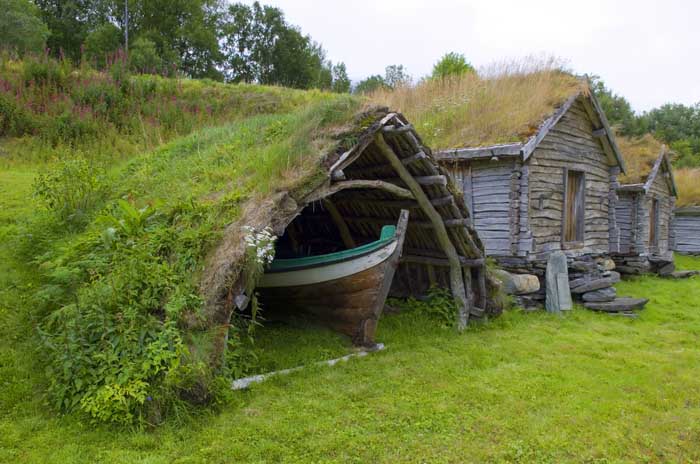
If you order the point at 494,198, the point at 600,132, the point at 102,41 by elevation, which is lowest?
the point at 494,198

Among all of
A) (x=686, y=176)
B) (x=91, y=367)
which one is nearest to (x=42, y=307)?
(x=91, y=367)

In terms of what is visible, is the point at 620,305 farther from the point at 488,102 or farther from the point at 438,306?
the point at 488,102

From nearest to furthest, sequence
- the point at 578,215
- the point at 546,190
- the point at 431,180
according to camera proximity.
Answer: the point at 431,180, the point at 546,190, the point at 578,215

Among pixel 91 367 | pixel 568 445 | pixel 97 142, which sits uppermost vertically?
pixel 97 142

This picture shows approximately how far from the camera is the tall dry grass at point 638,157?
16844 millimetres

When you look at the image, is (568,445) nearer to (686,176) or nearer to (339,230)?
(339,230)

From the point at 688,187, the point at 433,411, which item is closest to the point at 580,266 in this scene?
the point at 433,411

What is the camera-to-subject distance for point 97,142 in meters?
14.2

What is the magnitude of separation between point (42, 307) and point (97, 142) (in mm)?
9502

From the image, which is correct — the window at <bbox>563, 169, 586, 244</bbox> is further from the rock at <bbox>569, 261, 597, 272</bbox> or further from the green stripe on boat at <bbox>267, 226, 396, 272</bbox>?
the green stripe on boat at <bbox>267, 226, 396, 272</bbox>

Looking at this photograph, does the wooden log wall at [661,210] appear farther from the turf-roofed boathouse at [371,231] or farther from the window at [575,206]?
the turf-roofed boathouse at [371,231]

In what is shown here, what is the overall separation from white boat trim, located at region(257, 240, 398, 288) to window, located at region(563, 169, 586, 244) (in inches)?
315

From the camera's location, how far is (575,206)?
13.3 meters

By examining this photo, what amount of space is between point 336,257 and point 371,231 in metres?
2.94
